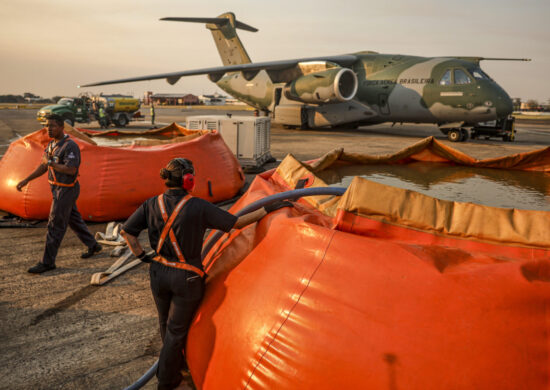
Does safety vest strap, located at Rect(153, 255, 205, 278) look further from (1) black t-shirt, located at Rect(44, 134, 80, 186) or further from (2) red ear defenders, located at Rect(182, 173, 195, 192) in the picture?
(1) black t-shirt, located at Rect(44, 134, 80, 186)

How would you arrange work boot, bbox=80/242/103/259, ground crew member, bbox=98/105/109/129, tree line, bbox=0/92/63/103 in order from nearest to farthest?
work boot, bbox=80/242/103/259
ground crew member, bbox=98/105/109/129
tree line, bbox=0/92/63/103

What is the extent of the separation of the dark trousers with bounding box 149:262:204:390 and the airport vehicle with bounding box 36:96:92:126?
25.2 metres

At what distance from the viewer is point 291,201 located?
3326 millimetres

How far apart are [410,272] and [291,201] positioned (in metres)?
1.28

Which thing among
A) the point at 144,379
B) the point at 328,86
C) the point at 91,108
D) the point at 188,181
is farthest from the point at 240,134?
the point at 91,108

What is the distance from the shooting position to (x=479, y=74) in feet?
59.1

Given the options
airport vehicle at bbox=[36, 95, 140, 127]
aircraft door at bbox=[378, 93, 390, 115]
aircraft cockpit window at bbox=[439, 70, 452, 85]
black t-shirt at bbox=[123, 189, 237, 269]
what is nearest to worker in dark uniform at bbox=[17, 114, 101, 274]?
black t-shirt at bbox=[123, 189, 237, 269]

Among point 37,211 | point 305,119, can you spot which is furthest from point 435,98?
point 37,211

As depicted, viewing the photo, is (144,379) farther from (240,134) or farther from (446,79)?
(446,79)

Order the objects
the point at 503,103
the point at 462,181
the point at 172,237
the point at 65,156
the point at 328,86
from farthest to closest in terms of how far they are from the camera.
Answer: the point at 328,86
the point at 503,103
the point at 462,181
the point at 65,156
the point at 172,237

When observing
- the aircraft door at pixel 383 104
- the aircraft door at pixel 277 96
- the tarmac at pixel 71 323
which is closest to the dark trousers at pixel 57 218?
the tarmac at pixel 71 323

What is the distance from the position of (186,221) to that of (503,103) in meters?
18.6

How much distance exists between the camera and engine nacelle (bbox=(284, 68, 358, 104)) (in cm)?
1952

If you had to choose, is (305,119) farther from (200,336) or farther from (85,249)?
(200,336)
